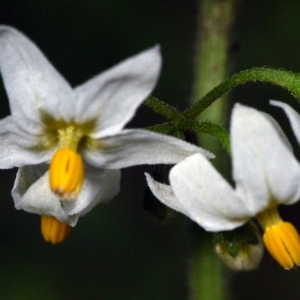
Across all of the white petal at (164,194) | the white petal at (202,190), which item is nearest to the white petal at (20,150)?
the white petal at (164,194)

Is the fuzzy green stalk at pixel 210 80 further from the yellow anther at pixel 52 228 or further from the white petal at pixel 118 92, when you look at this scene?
the white petal at pixel 118 92

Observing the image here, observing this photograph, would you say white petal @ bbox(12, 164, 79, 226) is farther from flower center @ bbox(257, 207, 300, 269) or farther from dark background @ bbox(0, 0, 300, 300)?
dark background @ bbox(0, 0, 300, 300)

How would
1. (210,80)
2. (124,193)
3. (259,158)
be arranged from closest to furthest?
(259,158) → (210,80) → (124,193)

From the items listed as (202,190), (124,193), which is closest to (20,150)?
(202,190)

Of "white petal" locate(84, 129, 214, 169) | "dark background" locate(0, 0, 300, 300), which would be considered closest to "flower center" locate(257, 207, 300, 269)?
"white petal" locate(84, 129, 214, 169)

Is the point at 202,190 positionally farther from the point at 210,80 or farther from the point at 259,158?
the point at 210,80

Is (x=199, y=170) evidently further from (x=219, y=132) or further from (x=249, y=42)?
(x=249, y=42)

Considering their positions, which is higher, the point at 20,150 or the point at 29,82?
the point at 29,82
